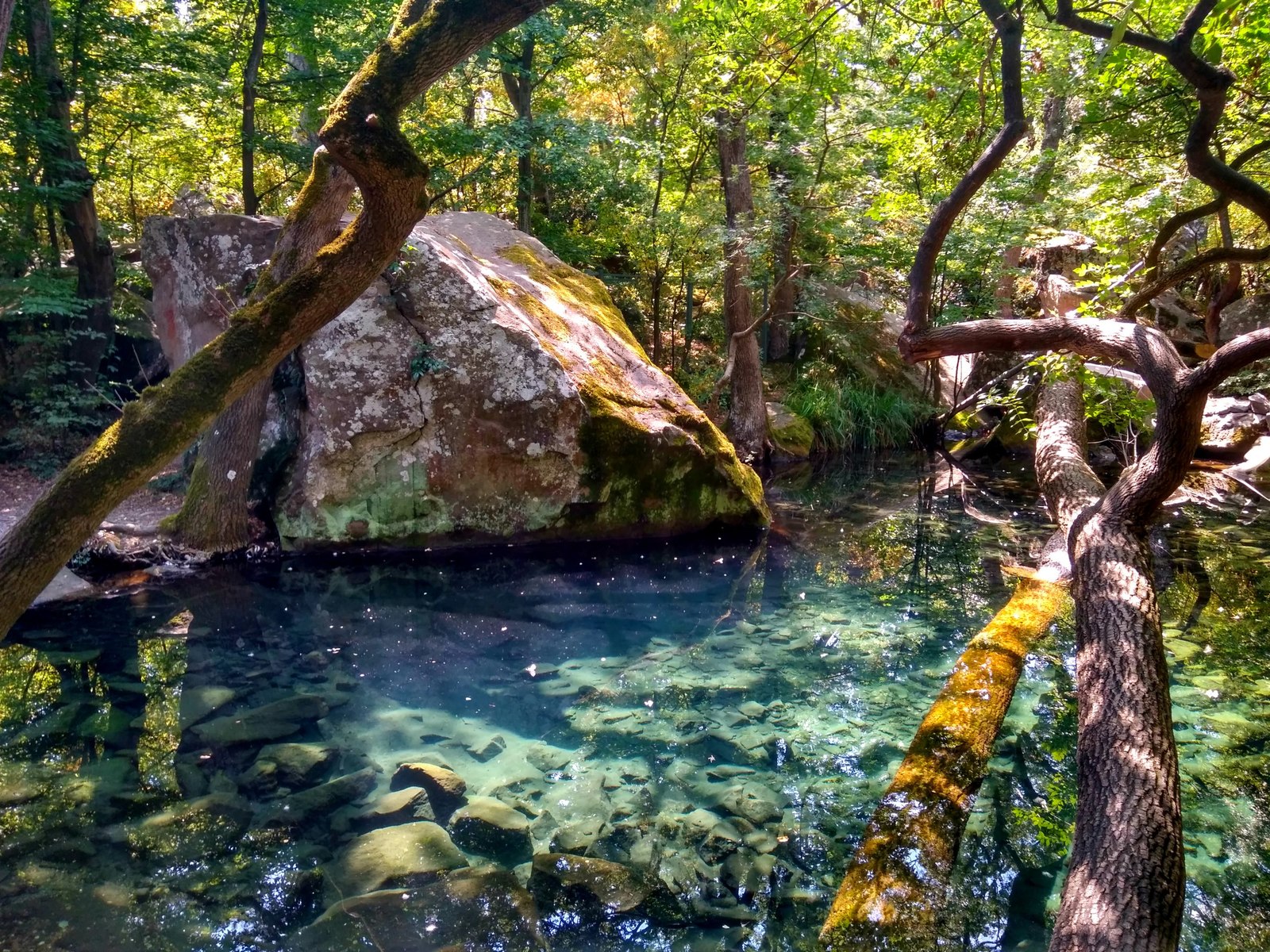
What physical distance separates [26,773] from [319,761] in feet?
4.58

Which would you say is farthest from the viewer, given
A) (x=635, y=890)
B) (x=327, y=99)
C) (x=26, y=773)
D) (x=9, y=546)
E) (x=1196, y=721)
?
(x=327, y=99)

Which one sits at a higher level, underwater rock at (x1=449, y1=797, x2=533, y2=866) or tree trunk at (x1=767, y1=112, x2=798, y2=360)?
tree trunk at (x1=767, y1=112, x2=798, y2=360)

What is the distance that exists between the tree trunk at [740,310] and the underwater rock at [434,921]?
994 centimetres

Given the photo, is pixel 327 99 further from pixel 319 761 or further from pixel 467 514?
pixel 319 761

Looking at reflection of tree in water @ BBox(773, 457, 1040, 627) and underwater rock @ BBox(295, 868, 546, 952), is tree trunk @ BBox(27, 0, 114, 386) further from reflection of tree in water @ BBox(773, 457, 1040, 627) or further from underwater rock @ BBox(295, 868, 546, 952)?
reflection of tree in water @ BBox(773, 457, 1040, 627)

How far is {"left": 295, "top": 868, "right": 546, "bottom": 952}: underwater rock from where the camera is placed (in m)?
2.87

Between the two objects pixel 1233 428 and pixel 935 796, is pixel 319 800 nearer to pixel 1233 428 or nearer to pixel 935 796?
pixel 935 796

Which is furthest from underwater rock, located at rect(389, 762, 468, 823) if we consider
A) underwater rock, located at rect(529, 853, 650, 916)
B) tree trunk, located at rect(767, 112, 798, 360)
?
tree trunk, located at rect(767, 112, 798, 360)

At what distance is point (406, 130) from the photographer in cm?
1168

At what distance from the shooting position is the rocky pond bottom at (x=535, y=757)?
3.06m

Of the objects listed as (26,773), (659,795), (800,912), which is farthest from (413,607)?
(800,912)

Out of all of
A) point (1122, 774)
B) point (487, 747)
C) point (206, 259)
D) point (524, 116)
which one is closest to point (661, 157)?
point (524, 116)

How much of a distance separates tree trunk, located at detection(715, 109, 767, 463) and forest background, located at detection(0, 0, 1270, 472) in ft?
0.81

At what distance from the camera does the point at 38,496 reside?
Result: 8148 mm
